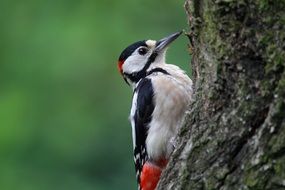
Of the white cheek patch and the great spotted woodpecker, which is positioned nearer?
the great spotted woodpecker

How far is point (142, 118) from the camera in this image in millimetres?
4824

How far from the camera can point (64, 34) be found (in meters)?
6.75

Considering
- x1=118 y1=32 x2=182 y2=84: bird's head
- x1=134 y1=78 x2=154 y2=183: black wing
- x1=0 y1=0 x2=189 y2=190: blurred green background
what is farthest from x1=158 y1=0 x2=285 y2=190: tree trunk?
x1=0 y1=0 x2=189 y2=190: blurred green background

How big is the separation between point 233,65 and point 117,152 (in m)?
3.68

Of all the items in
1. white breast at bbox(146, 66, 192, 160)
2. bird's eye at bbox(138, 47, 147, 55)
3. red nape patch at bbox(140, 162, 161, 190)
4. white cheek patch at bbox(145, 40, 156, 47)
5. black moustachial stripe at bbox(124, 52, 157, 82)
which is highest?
white cheek patch at bbox(145, 40, 156, 47)

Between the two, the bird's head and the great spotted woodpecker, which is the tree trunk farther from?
the bird's head

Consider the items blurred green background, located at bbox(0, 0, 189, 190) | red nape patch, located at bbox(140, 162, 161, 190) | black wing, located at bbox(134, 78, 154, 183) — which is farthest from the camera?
blurred green background, located at bbox(0, 0, 189, 190)

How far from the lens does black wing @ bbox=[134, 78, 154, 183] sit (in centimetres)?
481

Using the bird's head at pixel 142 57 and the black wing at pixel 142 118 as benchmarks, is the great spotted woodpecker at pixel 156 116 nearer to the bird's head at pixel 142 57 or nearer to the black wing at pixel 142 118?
the black wing at pixel 142 118

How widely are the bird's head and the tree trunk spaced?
190 centimetres

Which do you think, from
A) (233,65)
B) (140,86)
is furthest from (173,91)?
(233,65)

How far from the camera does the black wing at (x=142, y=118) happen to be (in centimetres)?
481

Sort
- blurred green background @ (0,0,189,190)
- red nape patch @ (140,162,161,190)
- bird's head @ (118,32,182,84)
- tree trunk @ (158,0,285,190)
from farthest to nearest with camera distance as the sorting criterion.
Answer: blurred green background @ (0,0,189,190) < bird's head @ (118,32,182,84) < red nape patch @ (140,162,161,190) < tree trunk @ (158,0,285,190)

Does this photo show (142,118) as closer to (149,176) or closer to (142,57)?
(149,176)
